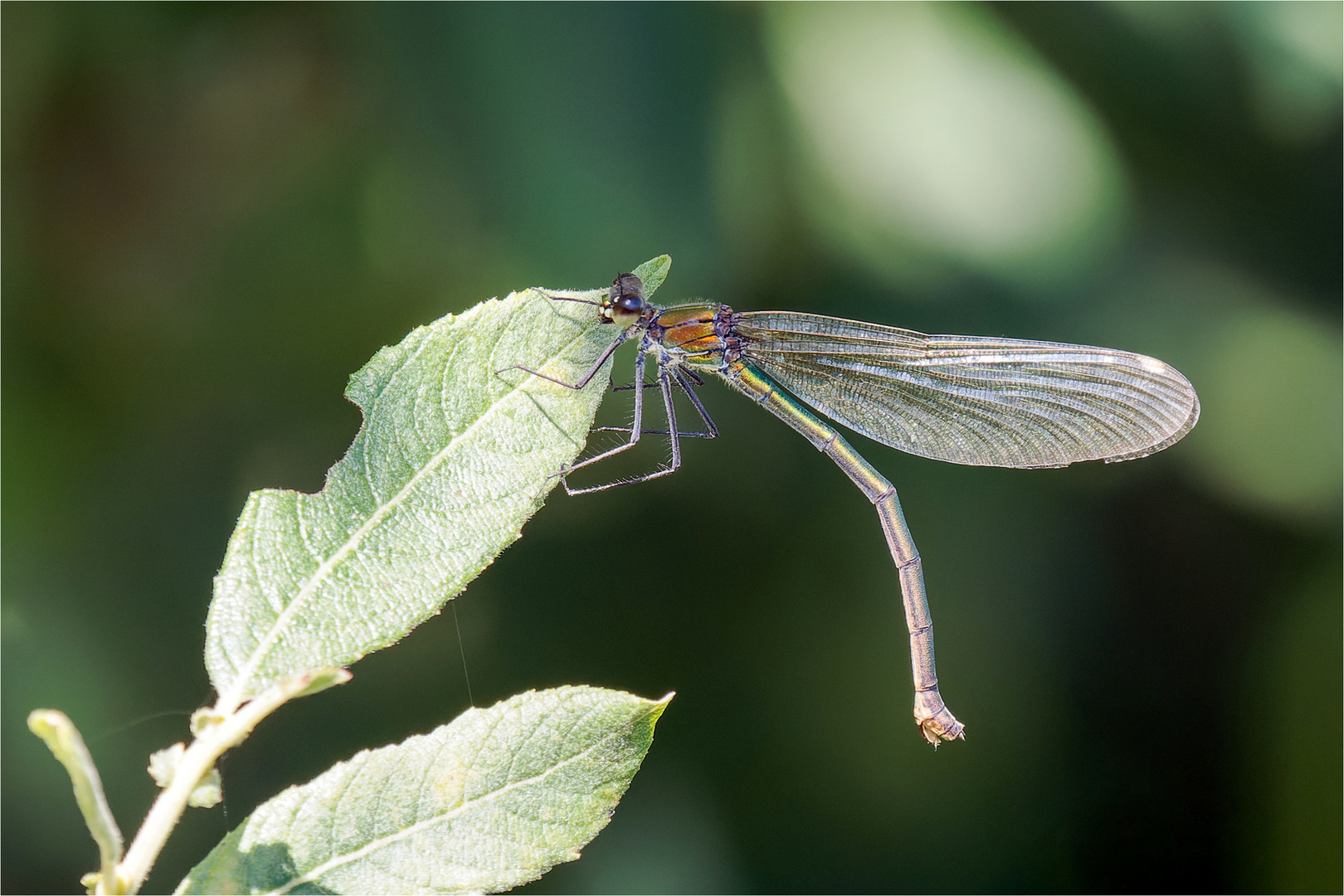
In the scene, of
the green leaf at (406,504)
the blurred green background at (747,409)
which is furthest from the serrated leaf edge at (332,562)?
the blurred green background at (747,409)

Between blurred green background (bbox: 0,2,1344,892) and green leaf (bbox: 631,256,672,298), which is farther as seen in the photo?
blurred green background (bbox: 0,2,1344,892)

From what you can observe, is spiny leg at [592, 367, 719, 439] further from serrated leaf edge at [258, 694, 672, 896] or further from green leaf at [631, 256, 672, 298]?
serrated leaf edge at [258, 694, 672, 896]

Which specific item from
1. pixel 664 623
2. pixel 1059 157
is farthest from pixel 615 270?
pixel 1059 157

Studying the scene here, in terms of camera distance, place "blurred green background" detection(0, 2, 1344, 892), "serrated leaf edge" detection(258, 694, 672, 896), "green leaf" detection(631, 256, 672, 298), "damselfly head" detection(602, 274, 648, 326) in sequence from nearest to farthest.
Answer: "serrated leaf edge" detection(258, 694, 672, 896) < "green leaf" detection(631, 256, 672, 298) < "damselfly head" detection(602, 274, 648, 326) < "blurred green background" detection(0, 2, 1344, 892)

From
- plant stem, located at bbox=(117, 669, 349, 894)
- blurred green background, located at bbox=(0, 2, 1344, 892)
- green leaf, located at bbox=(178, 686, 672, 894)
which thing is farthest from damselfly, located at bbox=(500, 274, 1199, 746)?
plant stem, located at bbox=(117, 669, 349, 894)

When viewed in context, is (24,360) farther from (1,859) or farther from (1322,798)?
(1322,798)
